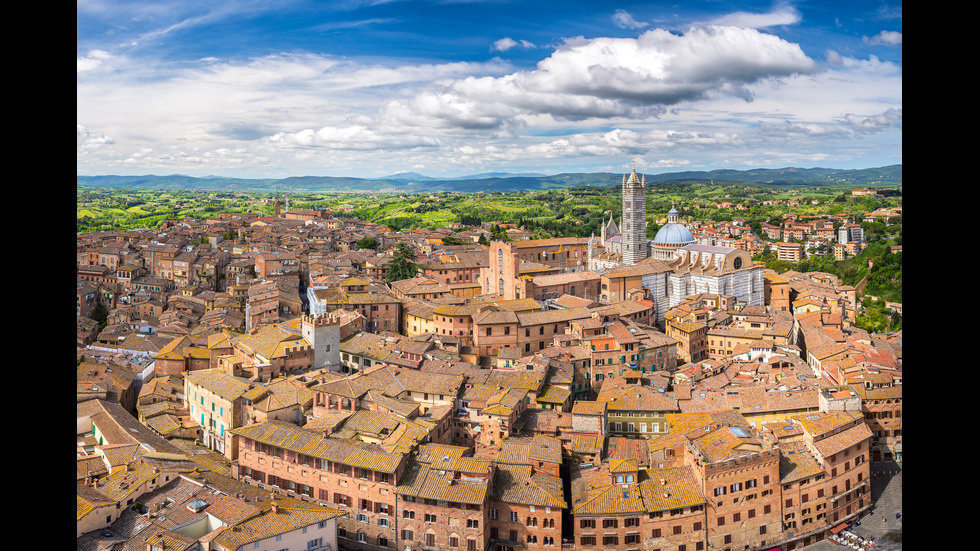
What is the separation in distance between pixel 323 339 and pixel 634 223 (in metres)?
26.3

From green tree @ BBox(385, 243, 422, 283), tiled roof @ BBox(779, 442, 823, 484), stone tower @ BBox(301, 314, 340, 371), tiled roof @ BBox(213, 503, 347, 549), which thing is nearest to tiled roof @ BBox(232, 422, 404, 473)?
tiled roof @ BBox(213, 503, 347, 549)

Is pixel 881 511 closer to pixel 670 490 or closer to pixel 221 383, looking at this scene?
pixel 670 490

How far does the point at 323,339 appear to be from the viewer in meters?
29.7

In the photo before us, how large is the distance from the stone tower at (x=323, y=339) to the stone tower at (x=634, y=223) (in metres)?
24.6

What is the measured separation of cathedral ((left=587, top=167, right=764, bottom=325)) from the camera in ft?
142

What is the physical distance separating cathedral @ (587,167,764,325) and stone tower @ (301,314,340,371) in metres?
19.3

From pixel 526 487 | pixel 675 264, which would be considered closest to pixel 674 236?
pixel 675 264

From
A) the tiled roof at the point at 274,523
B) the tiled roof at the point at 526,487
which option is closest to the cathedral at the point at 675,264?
the tiled roof at the point at 526,487

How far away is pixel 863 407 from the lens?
26344mm

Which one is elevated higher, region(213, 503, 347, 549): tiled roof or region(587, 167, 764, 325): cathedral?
region(587, 167, 764, 325): cathedral

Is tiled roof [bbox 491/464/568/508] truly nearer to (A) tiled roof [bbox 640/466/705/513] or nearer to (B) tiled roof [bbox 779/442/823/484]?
(A) tiled roof [bbox 640/466/705/513]

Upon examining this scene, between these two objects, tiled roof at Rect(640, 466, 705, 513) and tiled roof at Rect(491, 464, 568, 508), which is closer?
tiled roof at Rect(491, 464, 568, 508)

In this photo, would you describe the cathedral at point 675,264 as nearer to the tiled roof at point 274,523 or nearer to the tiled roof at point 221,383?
the tiled roof at point 221,383
